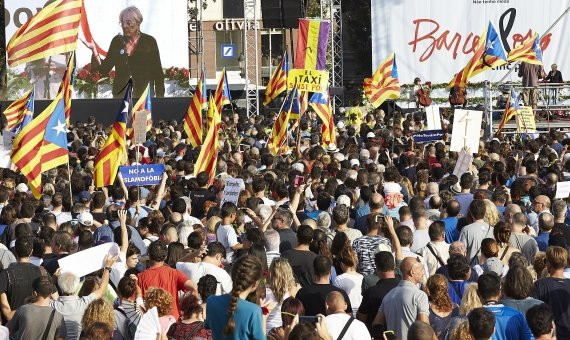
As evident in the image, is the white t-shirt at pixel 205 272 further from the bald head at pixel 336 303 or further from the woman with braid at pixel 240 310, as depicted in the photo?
the woman with braid at pixel 240 310

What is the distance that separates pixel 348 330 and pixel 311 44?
22229 mm

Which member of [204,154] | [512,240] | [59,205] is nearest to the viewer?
[512,240]

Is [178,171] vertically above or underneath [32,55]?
underneath

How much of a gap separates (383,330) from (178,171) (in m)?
9.67

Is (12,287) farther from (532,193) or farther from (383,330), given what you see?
(532,193)

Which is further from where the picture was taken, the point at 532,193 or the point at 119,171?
the point at 119,171

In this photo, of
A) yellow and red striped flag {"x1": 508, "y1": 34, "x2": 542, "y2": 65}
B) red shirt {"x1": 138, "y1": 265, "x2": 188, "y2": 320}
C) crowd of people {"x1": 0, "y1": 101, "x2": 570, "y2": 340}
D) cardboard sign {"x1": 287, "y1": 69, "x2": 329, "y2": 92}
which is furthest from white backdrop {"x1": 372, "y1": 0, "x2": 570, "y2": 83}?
red shirt {"x1": 138, "y1": 265, "x2": 188, "y2": 320}

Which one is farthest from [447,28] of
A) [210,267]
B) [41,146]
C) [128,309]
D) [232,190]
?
[128,309]

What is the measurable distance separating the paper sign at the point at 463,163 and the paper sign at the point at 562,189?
6.52ft

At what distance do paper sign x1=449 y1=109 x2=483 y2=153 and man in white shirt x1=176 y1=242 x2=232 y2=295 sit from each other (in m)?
8.92

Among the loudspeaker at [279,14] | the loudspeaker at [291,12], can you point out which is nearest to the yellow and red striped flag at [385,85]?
the loudspeaker at [291,12]

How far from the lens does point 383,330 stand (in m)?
9.48

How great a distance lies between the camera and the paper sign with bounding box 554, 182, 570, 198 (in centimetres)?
1462

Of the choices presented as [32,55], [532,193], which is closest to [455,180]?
[532,193]
